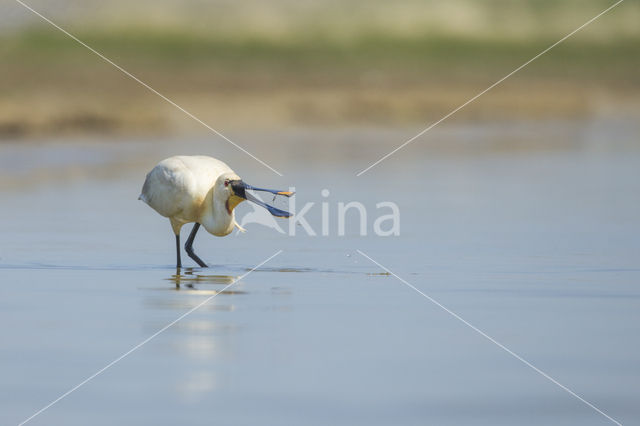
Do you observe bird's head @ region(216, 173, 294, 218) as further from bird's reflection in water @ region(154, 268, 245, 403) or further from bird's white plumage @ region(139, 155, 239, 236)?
bird's reflection in water @ region(154, 268, 245, 403)

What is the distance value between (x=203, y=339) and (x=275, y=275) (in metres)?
2.69

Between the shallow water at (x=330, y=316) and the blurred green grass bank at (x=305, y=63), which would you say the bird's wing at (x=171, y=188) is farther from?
the blurred green grass bank at (x=305, y=63)

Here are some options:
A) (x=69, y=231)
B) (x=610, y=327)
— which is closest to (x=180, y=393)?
(x=610, y=327)

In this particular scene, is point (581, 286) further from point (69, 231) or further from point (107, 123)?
point (107, 123)

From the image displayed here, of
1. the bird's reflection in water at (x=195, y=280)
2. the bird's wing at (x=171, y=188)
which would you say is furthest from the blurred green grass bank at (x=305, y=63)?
the bird's reflection in water at (x=195, y=280)

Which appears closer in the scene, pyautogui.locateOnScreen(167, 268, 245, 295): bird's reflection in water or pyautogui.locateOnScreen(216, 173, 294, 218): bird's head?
pyautogui.locateOnScreen(167, 268, 245, 295): bird's reflection in water

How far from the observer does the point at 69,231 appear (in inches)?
524

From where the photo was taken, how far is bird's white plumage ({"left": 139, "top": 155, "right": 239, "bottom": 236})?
11.0m

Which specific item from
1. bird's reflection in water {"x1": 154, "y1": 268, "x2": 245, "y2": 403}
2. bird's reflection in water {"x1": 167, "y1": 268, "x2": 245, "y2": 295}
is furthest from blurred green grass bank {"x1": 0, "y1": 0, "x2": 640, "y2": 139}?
bird's reflection in water {"x1": 154, "y1": 268, "x2": 245, "y2": 403}

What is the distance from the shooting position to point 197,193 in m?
11.0

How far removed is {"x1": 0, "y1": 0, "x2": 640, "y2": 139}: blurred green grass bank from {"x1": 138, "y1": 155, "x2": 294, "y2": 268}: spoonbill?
17.7 metres

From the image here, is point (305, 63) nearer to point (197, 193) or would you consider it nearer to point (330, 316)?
point (197, 193)

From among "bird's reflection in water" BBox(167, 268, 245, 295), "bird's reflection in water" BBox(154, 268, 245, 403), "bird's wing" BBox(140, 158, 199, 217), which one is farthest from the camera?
"bird's wing" BBox(140, 158, 199, 217)

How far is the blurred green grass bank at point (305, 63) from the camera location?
40.0 metres
